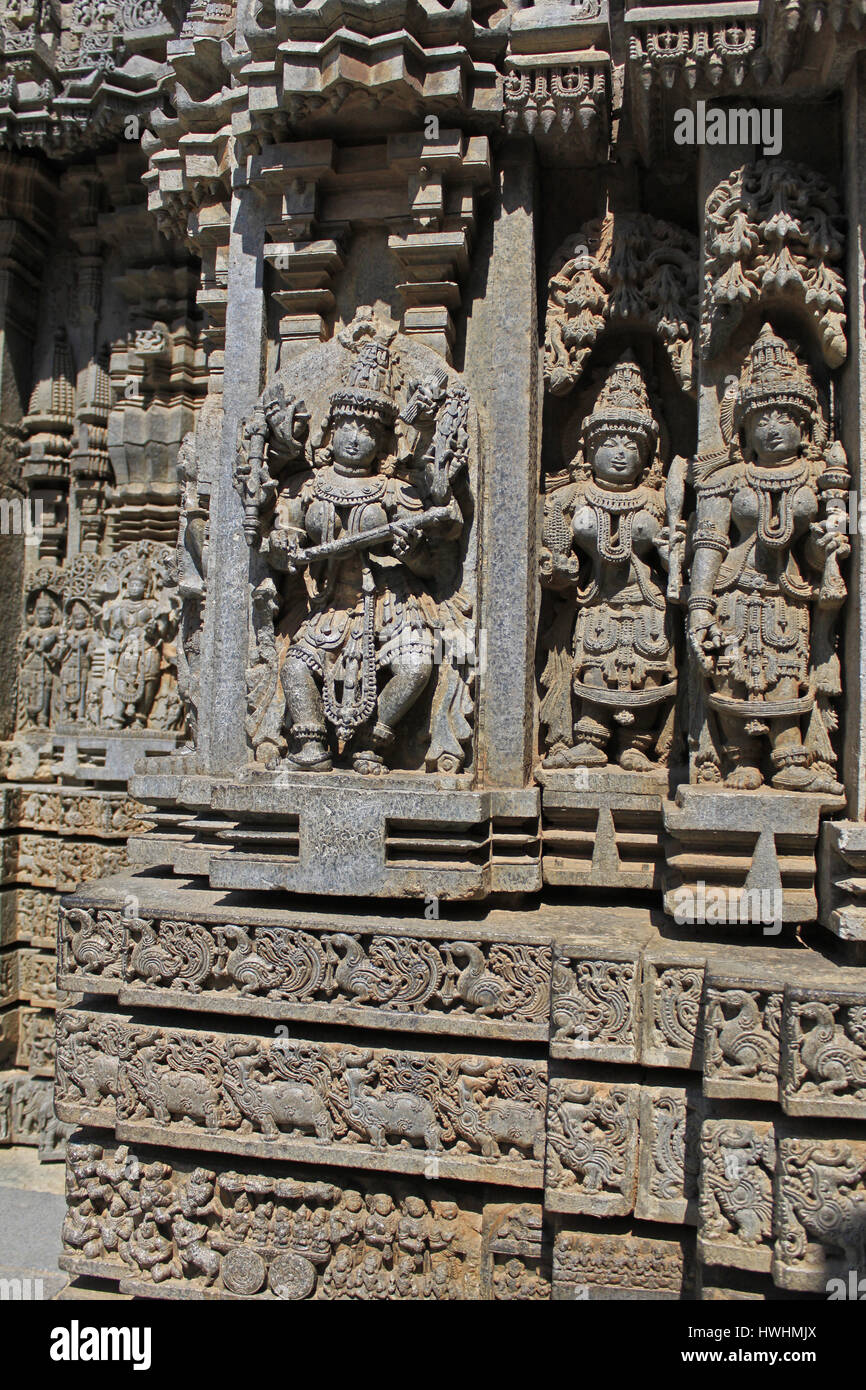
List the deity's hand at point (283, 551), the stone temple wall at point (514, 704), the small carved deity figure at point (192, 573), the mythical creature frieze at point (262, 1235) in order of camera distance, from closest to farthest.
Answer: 1. the stone temple wall at point (514, 704)
2. the mythical creature frieze at point (262, 1235)
3. the deity's hand at point (283, 551)
4. the small carved deity figure at point (192, 573)

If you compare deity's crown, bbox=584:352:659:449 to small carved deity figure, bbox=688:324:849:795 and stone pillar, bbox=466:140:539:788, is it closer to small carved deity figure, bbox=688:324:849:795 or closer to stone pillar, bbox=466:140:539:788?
stone pillar, bbox=466:140:539:788

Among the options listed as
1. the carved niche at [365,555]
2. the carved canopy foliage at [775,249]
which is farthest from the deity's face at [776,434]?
the carved niche at [365,555]

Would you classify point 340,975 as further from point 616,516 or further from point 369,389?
point 369,389

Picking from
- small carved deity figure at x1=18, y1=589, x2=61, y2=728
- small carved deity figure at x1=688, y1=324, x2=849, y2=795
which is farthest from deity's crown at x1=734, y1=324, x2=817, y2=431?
small carved deity figure at x1=18, y1=589, x2=61, y2=728

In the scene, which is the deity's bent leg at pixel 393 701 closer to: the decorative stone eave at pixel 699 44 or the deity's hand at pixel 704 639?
the deity's hand at pixel 704 639

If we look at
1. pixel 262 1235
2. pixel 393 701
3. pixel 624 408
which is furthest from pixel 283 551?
pixel 262 1235

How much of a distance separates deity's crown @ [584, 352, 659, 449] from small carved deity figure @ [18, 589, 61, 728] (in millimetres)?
5999

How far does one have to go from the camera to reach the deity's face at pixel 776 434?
471cm

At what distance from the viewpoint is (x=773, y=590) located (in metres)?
4.73

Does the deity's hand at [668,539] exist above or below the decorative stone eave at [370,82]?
below

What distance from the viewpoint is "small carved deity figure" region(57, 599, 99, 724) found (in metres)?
9.24
